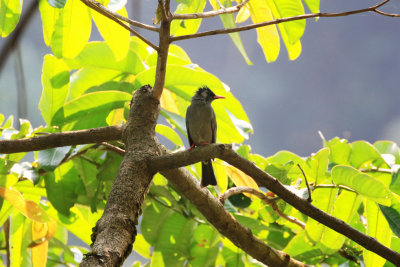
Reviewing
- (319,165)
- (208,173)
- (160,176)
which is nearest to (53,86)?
(160,176)

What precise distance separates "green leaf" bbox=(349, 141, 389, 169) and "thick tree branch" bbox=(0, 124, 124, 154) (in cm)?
127

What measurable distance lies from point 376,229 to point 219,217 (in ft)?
2.04

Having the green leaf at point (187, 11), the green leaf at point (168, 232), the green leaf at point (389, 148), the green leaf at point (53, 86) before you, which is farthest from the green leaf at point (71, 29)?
the green leaf at point (389, 148)

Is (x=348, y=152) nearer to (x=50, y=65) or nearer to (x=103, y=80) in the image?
(x=103, y=80)

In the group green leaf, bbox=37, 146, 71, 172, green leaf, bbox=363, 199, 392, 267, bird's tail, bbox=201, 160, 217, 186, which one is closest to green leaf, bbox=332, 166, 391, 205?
green leaf, bbox=363, 199, 392, 267

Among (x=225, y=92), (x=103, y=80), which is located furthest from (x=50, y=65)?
(x=225, y=92)

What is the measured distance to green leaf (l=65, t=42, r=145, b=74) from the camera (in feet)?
6.63

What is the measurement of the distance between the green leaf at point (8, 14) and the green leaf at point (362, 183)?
129 cm

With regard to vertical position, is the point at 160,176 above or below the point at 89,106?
below

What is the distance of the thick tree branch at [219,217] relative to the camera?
1.54m

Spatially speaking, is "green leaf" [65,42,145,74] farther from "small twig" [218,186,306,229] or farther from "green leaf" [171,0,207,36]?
"small twig" [218,186,306,229]

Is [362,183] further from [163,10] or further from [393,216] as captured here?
[163,10]

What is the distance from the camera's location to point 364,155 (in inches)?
85.4

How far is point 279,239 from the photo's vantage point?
2.39 meters
